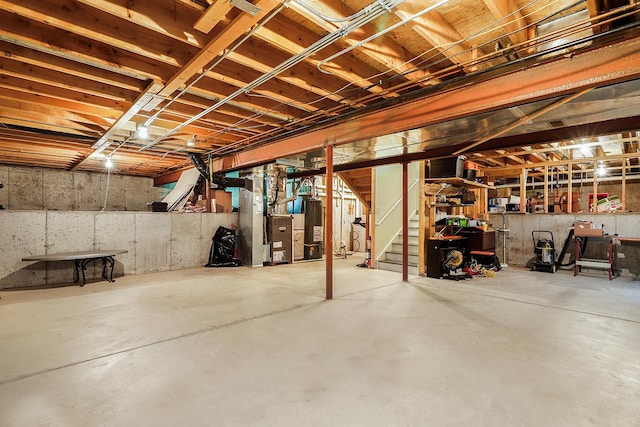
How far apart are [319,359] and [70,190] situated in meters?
10.3

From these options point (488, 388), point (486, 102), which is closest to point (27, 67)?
point (486, 102)

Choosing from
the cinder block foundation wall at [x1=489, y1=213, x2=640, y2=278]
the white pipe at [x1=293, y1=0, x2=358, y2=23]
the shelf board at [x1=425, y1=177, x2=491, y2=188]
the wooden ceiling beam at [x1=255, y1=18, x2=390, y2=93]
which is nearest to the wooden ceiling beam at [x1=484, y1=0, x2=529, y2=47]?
the white pipe at [x1=293, y1=0, x2=358, y2=23]

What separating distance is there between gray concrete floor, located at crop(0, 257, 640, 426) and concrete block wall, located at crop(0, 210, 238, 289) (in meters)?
A: 0.70

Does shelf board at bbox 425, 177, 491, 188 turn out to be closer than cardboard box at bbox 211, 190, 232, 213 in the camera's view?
Yes

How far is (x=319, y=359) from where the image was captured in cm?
247

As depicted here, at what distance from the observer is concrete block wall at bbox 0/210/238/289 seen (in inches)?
199

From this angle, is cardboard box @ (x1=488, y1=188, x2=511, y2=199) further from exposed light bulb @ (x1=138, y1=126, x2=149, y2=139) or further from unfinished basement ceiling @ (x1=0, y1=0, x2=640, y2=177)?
exposed light bulb @ (x1=138, y1=126, x2=149, y2=139)

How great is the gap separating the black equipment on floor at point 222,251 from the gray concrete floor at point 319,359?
2.47 metres

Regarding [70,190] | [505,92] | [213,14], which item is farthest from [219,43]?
[70,190]

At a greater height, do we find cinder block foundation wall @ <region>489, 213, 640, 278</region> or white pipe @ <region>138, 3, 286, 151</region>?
white pipe @ <region>138, 3, 286, 151</region>

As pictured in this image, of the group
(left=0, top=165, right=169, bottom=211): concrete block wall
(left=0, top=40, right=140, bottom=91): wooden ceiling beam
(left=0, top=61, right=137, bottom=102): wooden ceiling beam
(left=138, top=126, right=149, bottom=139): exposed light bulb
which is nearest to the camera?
(left=0, top=40, right=140, bottom=91): wooden ceiling beam

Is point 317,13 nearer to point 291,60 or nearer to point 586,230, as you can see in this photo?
point 291,60

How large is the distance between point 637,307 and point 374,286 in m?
3.42

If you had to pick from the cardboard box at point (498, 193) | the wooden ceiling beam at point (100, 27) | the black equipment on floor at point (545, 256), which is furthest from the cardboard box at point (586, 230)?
the wooden ceiling beam at point (100, 27)
